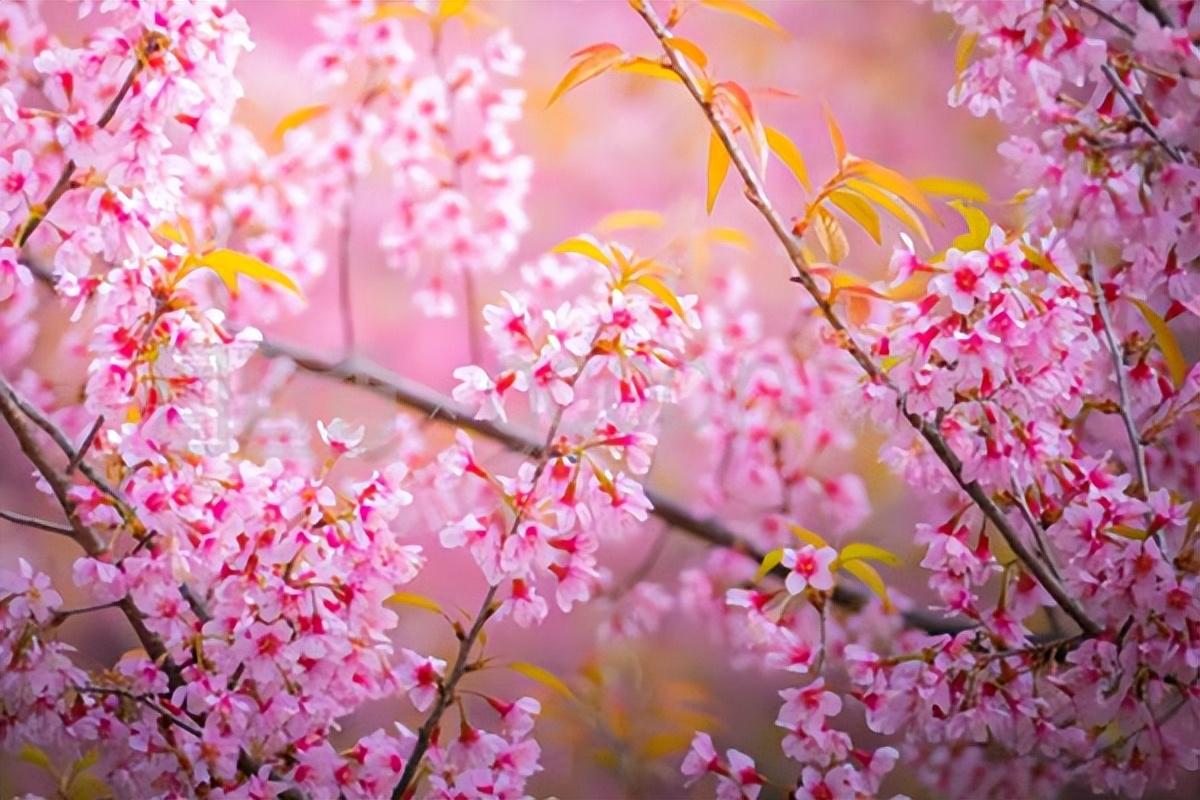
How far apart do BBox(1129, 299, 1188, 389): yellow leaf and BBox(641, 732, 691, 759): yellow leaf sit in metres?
0.75

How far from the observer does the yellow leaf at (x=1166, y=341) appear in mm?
1123

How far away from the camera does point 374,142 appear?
1545 millimetres

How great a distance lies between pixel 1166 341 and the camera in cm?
113

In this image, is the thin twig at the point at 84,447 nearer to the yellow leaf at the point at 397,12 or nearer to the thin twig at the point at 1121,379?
the yellow leaf at the point at 397,12

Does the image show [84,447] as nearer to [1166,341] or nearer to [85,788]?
[85,788]

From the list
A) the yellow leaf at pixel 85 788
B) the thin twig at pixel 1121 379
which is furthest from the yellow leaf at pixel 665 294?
the yellow leaf at pixel 85 788

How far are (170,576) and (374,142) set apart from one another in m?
0.69

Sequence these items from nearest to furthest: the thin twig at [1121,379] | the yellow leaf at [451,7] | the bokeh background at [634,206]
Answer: the thin twig at [1121,379], the yellow leaf at [451,7], the bokeh background at [634,206]

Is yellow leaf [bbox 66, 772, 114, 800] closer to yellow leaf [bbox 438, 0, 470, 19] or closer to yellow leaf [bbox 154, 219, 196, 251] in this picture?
yellow leaf [bbox 154, 219, 196, 251]

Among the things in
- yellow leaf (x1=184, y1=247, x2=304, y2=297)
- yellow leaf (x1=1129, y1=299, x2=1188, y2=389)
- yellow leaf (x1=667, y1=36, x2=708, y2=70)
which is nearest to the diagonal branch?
yellow leaf (x1=667, y1=36, x2=708, y2=70)

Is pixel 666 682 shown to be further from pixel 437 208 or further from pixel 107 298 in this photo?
pixel 107 298

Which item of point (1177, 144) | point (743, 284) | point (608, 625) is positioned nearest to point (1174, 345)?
point (1177, 144)

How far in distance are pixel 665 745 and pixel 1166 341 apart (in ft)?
2.62

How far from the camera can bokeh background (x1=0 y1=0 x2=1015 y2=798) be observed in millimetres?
1608
